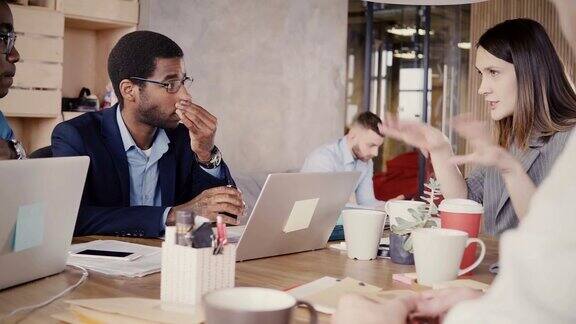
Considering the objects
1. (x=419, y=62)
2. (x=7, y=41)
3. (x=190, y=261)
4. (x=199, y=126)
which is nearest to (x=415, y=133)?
(x=199, y=126)

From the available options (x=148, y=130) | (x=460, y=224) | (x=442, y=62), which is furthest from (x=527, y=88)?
(x=442, y=62)

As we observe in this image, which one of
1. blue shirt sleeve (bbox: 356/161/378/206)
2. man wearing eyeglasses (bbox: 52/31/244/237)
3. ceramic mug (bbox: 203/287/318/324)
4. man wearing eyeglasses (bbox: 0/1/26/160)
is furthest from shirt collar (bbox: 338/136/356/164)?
ceramic mug (bbox: 203/287/318/324)

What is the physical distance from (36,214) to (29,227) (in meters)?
0.03

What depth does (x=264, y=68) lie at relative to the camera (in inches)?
182

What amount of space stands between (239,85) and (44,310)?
137 inches

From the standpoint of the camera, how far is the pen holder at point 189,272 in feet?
3.42

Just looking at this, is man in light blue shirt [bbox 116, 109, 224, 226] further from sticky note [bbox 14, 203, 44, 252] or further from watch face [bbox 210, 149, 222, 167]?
sticky note [bbox 14, 203, 44, 252]

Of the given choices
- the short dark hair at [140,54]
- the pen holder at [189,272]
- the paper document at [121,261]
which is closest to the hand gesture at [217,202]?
the paper document at [121,261]

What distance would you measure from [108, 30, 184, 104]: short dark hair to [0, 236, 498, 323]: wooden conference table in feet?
2.66

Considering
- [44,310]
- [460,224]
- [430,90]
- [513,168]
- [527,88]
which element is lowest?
[44,310]

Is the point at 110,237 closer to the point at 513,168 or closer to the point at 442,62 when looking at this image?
the point at 513,168

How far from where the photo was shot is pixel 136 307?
3.39 ft

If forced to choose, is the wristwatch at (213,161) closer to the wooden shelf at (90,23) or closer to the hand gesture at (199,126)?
the hand gesture at (199,126)

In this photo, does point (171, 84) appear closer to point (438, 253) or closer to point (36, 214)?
point (36, 214)
